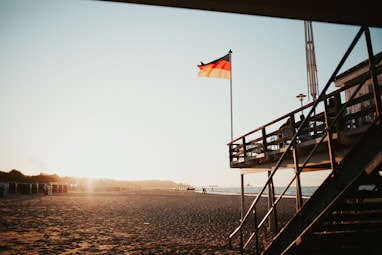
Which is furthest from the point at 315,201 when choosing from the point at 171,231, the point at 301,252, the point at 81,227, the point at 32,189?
the point at 32,189

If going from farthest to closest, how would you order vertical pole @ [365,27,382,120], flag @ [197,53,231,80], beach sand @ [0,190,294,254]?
flag @ [197,53,231,80] → beach sand @ [0,190,294,254] → vertical pole @ [365,27,382,120]

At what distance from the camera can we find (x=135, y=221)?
15727 mm

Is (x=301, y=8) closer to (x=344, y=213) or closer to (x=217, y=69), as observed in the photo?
(x=344, y=213)

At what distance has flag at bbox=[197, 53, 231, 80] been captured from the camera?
1644cm

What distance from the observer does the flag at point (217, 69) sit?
53.9 feet

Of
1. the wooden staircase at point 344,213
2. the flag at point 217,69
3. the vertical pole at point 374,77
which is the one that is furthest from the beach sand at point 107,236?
the flag at point 217,69

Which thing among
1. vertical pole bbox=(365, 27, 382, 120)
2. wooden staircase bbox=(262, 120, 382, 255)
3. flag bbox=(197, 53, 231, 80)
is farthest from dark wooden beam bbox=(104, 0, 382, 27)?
flag bbox=(197, 53, 231, 80)

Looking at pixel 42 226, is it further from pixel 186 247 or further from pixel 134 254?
pixel 186 247

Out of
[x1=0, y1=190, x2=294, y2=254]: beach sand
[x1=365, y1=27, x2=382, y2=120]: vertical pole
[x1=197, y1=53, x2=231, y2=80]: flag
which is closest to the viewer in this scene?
[x1=365, y1=27, x2=382, y2=120]: vertical pole

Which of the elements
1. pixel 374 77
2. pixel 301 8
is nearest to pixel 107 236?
pixel 374 77

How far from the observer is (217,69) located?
1655cm

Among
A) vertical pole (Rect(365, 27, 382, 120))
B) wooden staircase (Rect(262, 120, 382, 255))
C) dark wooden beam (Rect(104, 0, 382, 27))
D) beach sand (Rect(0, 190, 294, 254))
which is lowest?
beach sand (Rect(0, 190, 294, 254))

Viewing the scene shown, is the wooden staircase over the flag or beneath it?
beneath

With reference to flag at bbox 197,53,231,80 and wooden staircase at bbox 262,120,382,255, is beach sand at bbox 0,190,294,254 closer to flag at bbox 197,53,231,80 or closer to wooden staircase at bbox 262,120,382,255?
wooden staircase at bbox 262,120,382,255
